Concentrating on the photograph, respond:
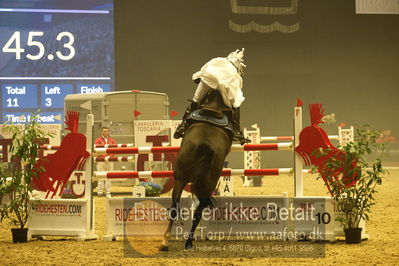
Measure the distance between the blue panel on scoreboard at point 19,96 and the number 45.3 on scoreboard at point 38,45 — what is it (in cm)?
78

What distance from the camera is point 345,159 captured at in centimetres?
694

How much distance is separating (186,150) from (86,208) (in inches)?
63.3

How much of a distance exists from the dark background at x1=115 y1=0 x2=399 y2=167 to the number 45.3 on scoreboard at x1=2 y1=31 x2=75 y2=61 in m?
2.33

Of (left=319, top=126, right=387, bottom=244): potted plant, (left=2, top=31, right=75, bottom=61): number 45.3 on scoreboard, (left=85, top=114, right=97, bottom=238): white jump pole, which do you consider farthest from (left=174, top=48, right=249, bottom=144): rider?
(left=2, top=31, right=75, bottom=61): number 45.3 on scoreboard

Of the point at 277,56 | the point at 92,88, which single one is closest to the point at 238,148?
the point at 92,88

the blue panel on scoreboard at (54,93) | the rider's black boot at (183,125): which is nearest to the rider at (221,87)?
the rider's black boot at (183,125)

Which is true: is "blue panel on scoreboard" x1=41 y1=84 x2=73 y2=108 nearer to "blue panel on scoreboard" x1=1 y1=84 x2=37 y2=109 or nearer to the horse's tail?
"blue panel on scoreboard" x1=1 y1=84 x2=37 y2=109

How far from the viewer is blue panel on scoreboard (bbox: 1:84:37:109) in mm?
19297

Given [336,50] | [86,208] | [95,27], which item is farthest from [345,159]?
[336,50]

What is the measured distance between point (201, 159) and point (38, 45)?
13.8m

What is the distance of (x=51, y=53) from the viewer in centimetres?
1950

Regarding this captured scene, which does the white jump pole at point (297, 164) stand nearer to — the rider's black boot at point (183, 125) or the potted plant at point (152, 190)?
the rider's black boot at point (183, 125)

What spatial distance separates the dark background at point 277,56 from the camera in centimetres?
2225

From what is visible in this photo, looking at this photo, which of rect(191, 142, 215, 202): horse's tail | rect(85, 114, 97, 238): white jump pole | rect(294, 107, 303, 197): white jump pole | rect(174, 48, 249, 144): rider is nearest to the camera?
rect(191, 142, 215, 202): horse's tail
